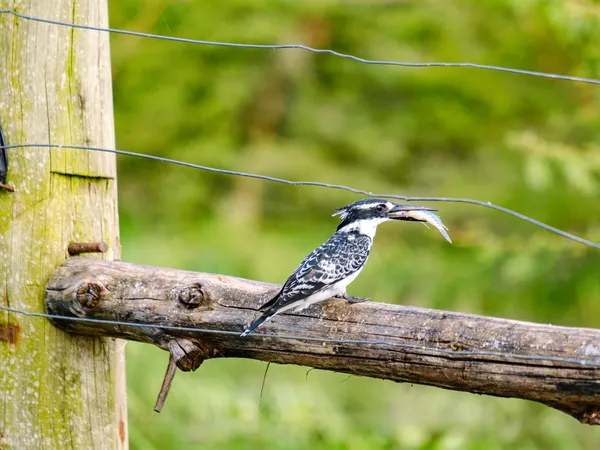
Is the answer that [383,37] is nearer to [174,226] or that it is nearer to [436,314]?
[174,226]

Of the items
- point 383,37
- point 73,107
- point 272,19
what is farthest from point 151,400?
point 73,107

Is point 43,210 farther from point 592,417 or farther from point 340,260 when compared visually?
point 592,417

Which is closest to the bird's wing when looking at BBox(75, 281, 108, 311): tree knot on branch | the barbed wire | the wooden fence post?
the barbed wire

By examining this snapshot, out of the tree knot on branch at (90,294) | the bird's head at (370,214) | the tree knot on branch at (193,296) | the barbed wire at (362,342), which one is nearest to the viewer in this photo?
the barbed wire at (362,342)

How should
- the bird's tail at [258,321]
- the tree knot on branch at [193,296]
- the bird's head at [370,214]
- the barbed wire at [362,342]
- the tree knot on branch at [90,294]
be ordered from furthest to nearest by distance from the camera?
the bird's head at [370,214]
the tree knot on branch at [90,294]
the tree knot on branch at [193,296]
the bird's tail at [258,321]
the barbed wire at [362,342]

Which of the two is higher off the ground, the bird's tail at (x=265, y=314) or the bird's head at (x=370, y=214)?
the bird's head at (x=370, y=214)

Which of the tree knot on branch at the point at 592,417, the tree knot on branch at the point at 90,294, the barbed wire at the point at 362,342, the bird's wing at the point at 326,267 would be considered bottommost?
the tree knot on branch at the point at 592,417

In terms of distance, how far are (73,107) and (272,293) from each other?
1.05 metres

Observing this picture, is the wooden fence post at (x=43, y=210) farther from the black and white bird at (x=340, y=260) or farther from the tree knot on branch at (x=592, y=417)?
the tree knot on branch at (x=592, y=417)

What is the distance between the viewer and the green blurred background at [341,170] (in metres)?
7.36

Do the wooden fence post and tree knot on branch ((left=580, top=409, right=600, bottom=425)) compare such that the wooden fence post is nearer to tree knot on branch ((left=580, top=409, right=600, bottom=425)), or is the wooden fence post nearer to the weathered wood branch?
the weathered wood branch

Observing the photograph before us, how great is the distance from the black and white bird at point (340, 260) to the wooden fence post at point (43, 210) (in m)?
0.83

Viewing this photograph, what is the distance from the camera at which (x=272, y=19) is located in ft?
28.4

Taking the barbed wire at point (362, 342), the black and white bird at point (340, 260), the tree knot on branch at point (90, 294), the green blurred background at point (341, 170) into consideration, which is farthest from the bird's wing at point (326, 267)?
the green blurred background at point (341, 170)
